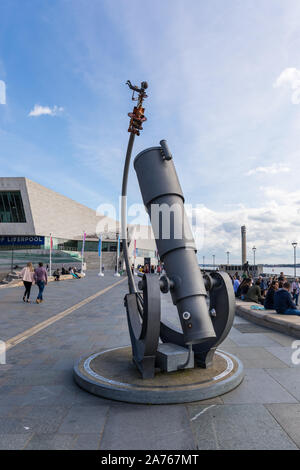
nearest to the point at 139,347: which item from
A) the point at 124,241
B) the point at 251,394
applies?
the point at 251,394

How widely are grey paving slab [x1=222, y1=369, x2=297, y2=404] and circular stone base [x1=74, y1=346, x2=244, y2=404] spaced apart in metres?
0.10

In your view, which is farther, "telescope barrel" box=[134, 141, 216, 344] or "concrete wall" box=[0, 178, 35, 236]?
"concrete wall" box=[0, 178, 35, 236]

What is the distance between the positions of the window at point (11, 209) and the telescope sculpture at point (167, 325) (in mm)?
56648

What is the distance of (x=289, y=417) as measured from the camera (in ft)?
10.1

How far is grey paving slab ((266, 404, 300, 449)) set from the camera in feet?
9.07

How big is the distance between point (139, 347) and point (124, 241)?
69.8 inches

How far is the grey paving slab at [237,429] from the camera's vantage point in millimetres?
2590

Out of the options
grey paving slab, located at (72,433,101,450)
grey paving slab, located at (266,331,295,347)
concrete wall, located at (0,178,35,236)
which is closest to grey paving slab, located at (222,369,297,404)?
grey paving slab, located at (72,433,101,450)

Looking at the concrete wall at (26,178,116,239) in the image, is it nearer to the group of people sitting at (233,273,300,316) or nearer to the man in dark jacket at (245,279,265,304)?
the group of people sitting at (233,273,300,316)

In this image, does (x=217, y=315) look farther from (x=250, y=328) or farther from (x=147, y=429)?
(x=250, y=328)

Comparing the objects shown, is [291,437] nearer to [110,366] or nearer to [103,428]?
[103,428]

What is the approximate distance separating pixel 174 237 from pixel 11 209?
194 feet

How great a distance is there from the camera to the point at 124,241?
16.9 feet

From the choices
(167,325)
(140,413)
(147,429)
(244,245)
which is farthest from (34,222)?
(147,429)
